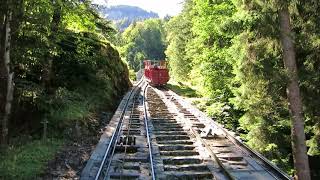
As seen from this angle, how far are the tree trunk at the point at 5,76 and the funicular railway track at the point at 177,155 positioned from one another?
9.62ft

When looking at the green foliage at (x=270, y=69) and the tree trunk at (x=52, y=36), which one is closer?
the green foliage at (x=270, y=69)

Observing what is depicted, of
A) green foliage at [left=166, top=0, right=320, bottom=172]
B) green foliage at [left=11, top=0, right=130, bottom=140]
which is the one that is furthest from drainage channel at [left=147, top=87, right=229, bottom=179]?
green foliage at [left=11, top=0, right=130, bottom=140]

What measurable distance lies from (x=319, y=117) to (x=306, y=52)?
2154 millimetres

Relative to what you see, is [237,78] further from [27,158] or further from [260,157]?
[27,158]

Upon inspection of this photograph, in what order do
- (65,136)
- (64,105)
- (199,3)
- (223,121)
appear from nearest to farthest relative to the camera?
(65,136), (64,105), (223,121), (199,3)

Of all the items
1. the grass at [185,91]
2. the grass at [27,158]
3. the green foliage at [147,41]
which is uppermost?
the green foliage at [147,41]

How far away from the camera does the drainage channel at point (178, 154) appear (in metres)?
11.3

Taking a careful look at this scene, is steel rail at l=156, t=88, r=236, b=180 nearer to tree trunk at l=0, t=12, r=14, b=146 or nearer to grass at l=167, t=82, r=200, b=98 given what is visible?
tree trunk at l=0, t=12, r=14, b=146

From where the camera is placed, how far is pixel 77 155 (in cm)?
1327

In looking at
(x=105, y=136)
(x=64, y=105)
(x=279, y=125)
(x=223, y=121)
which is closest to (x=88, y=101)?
(x=64, y=105)

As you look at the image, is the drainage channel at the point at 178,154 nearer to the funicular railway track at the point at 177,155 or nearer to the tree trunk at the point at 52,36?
the funicular railway track at the point at 177,155

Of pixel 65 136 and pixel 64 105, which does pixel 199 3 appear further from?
pixel 65 136

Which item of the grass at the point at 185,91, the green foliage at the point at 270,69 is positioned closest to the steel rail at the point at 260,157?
the green foliage at the point at 270,69

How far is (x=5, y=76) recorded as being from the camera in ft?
39.9
